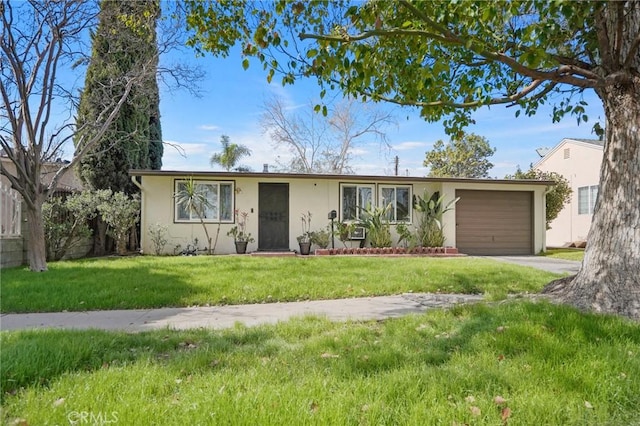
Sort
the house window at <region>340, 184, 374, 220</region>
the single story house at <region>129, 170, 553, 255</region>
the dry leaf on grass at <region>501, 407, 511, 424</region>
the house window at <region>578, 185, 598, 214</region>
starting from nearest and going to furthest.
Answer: the dry leaf on grass at <region>501, 407, 511, 424</region> < the single story house at <region>129, 170, 553, 255</region> < the house window at <region>340, 184, 374, 220</region> < the house window at <region>578, 185, 598, 214</region>

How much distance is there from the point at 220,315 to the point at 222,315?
0.03 metres

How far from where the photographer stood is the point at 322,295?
6.24 metres

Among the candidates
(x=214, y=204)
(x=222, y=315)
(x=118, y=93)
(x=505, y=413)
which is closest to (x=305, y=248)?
(x=214, y=204)

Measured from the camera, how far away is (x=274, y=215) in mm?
13297

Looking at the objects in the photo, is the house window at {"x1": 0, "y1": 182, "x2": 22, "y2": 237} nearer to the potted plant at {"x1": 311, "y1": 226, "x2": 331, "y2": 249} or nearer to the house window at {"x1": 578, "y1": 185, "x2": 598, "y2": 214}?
the potted plant at {"x1": 311, "y1": 226, "x2": 331, "y2": 249}

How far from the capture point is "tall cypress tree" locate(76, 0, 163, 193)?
10.7 metres

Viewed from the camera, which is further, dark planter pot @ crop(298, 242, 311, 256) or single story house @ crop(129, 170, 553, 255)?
single story house @ crop(129, 170, 553, 255)

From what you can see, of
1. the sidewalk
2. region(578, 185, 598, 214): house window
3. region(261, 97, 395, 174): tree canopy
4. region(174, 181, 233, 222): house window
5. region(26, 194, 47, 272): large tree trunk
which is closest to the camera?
the sidewalk

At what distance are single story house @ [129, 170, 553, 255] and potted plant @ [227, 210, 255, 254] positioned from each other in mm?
141

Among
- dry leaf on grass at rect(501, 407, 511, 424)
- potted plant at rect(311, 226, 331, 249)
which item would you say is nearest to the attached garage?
potted plant at rect(311, 226, 331, 249)

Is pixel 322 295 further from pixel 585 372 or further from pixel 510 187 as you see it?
pixel 510 187

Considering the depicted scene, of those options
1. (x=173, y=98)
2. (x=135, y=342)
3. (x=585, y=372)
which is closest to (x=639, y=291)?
(x=585, y=372)

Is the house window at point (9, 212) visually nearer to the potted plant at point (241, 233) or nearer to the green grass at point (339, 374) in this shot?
the potted plant at point (241, 233)

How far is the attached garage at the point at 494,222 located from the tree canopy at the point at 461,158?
1957 cm
